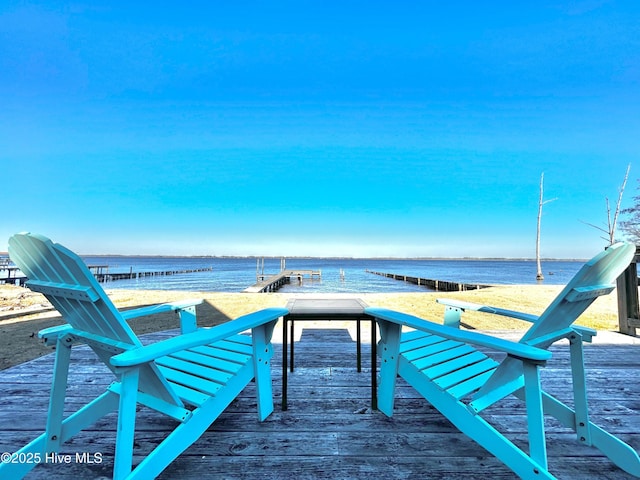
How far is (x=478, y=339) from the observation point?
103 cm

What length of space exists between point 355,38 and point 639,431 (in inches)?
420

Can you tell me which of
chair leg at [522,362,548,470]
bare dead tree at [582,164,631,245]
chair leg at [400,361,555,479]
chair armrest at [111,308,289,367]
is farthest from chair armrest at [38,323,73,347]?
bare dead tree at [582,164,631,245]

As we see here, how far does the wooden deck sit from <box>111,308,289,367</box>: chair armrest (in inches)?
22.4

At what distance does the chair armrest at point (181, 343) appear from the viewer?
2.61 feet

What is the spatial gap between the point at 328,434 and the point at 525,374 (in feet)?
3.15

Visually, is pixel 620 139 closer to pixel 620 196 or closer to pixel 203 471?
pixel 620 196

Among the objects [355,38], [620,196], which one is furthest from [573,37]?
[620,196]

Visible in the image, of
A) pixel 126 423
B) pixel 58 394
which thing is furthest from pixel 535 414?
pixel 58 394

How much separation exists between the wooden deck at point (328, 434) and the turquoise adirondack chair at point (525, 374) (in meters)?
0.15

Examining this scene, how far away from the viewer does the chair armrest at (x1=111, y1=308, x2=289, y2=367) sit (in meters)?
0.80

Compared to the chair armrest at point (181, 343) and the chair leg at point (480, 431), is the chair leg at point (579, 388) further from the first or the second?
the chair armrest at point (181, 343)

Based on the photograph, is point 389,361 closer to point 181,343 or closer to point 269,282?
point 181,343

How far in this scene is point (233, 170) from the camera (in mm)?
18781

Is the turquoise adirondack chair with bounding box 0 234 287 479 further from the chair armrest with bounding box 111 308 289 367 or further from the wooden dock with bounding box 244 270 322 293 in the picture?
the wooden dock with bounding box 244 270 322 293
